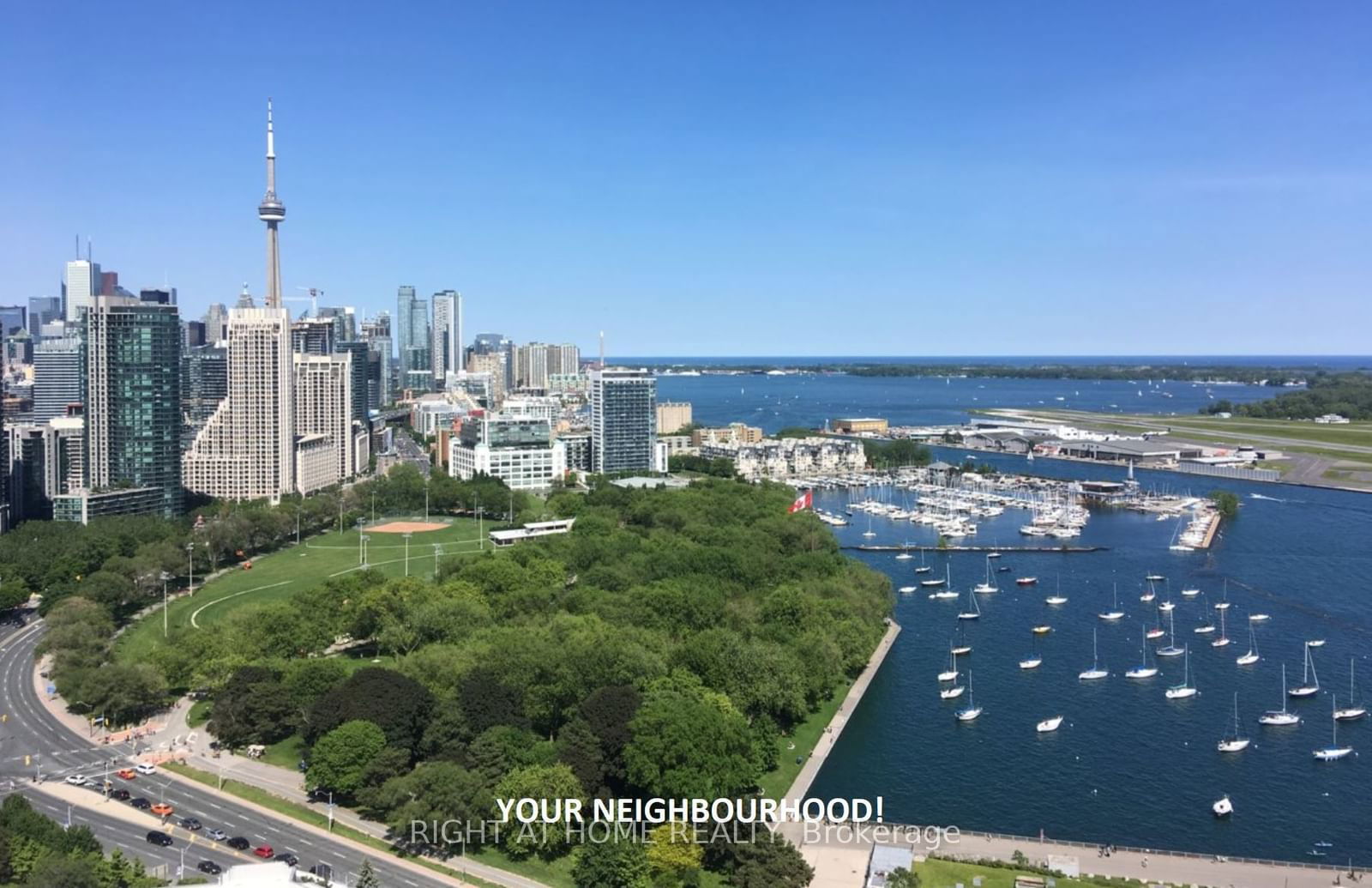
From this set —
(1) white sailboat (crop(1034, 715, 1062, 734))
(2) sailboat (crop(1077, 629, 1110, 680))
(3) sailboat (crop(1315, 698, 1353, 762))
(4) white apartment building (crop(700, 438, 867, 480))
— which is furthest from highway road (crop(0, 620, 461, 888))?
(4) white apartment building (crop(700, 438, 867, 480))

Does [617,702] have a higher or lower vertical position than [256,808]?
higher

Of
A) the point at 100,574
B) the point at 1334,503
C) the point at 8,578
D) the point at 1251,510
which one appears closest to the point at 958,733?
the point at 100,574

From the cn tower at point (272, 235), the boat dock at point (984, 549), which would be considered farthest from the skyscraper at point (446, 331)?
the boat dock at point (984, 549)

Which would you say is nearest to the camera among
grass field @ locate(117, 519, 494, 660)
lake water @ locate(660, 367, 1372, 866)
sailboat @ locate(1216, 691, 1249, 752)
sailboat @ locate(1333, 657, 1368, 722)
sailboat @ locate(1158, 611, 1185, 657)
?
lake water @ locate(660, 367, 1372, 866)

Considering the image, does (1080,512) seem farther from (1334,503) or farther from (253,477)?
(253,477)

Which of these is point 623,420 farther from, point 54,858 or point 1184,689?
point 54,858

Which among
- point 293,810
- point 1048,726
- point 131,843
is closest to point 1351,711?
point 1048,726

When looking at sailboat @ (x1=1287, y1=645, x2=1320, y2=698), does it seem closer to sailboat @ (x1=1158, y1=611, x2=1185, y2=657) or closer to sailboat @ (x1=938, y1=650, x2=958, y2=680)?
sailboat @ (x1=1158, y1=611, x2=1185, y2=657)
